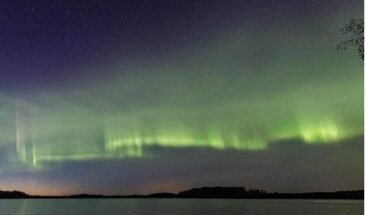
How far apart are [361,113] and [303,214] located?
48655 mm

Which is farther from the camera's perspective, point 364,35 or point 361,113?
point 361,113

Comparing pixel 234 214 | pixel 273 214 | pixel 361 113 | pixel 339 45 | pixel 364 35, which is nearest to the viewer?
pixel 339 45

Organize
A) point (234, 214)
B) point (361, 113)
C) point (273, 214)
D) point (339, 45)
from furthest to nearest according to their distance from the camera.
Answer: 1. point (273, 214)
2. point (234, 214)
3. point (361, 113)
4. point (339, 45)

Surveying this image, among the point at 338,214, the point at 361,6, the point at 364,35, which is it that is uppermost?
the point at 361,6

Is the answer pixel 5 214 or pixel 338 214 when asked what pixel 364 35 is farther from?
pixel 5 214

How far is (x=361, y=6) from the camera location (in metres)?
9.62

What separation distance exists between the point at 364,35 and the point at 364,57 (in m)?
0.39

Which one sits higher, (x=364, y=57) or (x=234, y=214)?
(x=364, y=57)

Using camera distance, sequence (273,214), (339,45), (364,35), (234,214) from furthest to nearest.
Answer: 1. (273,214)
2. (234,214)
3. (364,35)
4. (339,45)

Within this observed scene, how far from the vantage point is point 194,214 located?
57.9 m

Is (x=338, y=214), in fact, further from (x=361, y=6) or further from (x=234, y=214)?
(x=361, y=6)

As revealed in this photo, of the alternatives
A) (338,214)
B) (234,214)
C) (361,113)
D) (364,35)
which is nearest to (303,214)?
(338,214)

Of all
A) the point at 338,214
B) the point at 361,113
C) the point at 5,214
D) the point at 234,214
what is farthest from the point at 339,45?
the point at 5,214

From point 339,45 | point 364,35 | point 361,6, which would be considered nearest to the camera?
point 339,45
